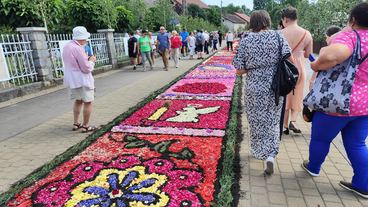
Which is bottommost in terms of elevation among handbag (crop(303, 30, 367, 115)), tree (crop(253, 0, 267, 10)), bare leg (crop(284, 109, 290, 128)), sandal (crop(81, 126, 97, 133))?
sandal (crop(81, 126, 97, 133))

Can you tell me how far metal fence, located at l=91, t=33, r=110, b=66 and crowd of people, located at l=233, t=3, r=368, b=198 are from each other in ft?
36.2

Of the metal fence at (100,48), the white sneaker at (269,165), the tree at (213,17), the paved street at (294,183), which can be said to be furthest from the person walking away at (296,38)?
the tree at (213,17)

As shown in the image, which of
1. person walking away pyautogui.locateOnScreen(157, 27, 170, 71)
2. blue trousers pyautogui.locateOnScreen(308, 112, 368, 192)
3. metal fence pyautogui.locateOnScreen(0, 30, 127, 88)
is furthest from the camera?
person walking away pyautogui.locateOnScreen(157, 27, 170, 71)

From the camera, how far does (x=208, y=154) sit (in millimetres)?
4406

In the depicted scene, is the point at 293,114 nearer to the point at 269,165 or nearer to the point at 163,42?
the point at 269,165

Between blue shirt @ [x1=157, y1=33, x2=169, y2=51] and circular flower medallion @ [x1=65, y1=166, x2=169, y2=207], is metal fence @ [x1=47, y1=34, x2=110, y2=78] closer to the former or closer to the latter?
blue shirt @ [x1=157, y1=33, x2=169, y2=51]

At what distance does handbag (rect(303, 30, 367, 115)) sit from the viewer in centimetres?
302

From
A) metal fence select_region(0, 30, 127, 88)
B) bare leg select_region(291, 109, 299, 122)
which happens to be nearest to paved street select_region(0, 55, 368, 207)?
bare leg select_region(291, 109, 299, 122)

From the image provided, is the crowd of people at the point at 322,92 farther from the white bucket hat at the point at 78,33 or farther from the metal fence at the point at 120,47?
the metal fence at the point at 120,47

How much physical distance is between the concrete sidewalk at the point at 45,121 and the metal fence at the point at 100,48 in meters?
3.16

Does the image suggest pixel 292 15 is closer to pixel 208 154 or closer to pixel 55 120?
pixel 208 154

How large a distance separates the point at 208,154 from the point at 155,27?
23.7 metres

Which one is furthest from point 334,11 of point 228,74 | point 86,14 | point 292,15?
point 292,15

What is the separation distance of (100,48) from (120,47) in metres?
2.75
